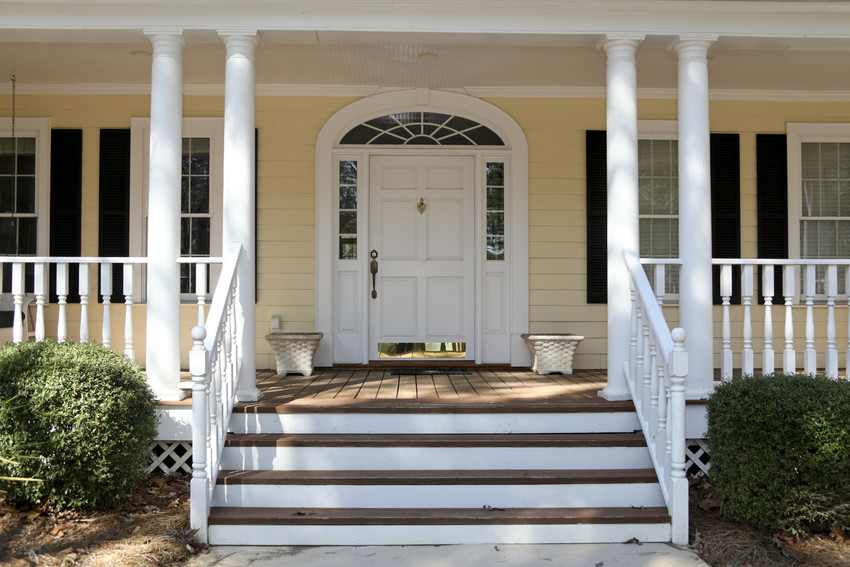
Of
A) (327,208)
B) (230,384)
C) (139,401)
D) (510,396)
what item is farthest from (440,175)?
(139,401)

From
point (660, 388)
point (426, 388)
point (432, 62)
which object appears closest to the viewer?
point (660, 388)

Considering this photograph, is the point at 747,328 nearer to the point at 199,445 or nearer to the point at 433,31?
the point at 433,31

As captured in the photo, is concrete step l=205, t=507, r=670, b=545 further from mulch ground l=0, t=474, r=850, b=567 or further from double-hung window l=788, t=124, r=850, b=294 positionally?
double-hung window l=788, t=124, r=850, b=294

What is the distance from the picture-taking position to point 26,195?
249 inches

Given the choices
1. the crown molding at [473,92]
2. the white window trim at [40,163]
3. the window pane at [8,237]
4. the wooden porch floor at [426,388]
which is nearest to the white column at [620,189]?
the wooden porch floor at [426,388]

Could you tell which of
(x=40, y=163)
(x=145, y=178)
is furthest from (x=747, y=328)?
(x=40, y=163)

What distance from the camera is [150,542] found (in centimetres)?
346

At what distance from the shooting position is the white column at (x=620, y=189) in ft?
15.0

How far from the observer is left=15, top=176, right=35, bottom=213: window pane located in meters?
6.30

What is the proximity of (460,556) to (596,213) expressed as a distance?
375cm

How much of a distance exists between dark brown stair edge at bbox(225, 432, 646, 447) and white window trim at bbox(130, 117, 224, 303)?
8.28 ft

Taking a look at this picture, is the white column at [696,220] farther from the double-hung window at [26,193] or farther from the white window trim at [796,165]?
the double-hung window at [26,193]

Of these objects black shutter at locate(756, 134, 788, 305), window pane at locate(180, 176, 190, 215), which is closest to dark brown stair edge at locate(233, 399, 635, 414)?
window pane at locate(180, 176, 190, 215)

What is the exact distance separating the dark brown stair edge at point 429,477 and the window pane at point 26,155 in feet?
12.7
